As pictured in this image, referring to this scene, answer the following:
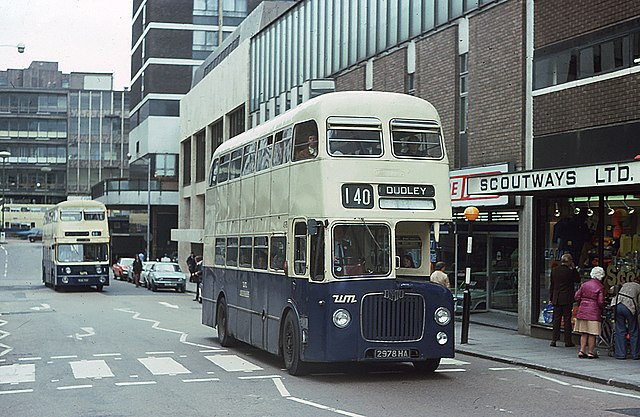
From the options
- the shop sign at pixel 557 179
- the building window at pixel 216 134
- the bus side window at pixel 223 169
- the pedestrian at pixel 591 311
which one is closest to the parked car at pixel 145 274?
the building window at pixel 216 134

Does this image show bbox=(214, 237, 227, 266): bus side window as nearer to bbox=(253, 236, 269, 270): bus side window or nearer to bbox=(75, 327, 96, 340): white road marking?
bbox=(253, 236, 269, 270): bus side window

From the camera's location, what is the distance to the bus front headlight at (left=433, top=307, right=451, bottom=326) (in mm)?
14984

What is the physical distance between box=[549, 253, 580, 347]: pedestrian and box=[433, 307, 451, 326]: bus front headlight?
17.2 feet

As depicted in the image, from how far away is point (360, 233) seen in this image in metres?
14.8

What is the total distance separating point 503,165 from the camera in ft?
77.3

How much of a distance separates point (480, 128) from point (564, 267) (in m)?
6.56

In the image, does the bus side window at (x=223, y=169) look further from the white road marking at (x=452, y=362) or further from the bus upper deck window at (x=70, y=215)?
the bus upper deck window at (x=70, y=215)

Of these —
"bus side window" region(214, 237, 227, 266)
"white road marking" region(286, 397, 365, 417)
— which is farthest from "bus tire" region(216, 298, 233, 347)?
"white road marking" region(286, 397, 365, 417)

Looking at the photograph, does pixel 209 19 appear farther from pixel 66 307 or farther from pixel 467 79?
pixel 467 79

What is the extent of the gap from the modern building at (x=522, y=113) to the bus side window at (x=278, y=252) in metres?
2.83

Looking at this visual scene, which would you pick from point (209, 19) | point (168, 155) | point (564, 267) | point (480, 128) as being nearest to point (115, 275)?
point (168, 155)

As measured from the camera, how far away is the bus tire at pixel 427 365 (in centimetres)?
1573

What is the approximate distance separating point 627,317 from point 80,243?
1220 inches

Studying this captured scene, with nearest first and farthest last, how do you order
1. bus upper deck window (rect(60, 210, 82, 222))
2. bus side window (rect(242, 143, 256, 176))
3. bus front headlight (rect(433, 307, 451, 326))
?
1. bus front headlight (rect(433, 307, 451, 326))
2. bus side window (rect(242, 143, 256, 176))
3. bus upper deck window (rect(60, 210, 82, 222))
